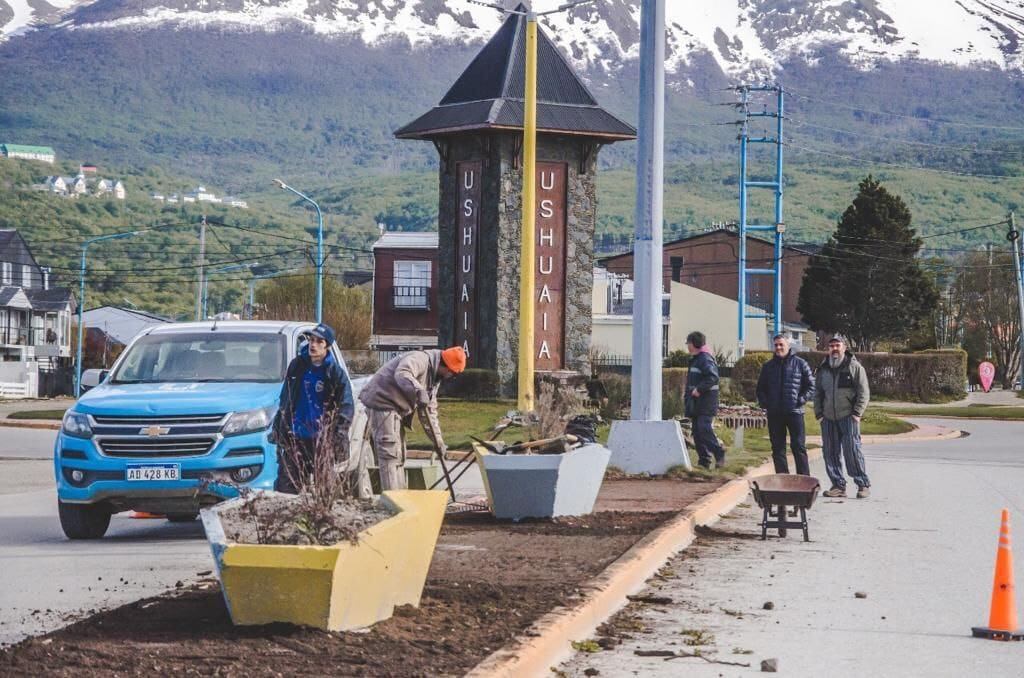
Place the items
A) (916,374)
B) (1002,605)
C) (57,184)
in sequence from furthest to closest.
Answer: (57,184) → (916,374) → (1002,605)

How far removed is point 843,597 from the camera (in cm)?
1159

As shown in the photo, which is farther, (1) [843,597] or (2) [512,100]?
(2) [512,100]

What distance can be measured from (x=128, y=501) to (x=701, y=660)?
675 centimetres

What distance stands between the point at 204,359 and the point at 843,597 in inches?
273

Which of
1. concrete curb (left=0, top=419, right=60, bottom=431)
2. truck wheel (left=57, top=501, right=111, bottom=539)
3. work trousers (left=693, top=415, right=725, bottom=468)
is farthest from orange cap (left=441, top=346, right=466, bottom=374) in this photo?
concrete curb (left=0, top=419, right=60, bottom=431)

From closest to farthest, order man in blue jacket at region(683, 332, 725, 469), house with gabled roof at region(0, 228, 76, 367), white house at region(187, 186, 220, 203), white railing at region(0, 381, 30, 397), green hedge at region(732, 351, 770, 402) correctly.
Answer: man in blue jacket at region(683, 332, 725, 469) → green hedge at region(732, 351, 770, 402) → white railing at region(0, 381, 30, 397) → house with gabled roof at region(0, 228, 76, 367) → white house at region(187, 186, 220, 203)

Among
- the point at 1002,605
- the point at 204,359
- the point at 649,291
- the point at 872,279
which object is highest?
the point at 872,279

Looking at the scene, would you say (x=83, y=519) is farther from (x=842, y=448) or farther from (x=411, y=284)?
(x=411, y=284)

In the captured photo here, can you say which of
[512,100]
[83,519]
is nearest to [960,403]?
[512,100]

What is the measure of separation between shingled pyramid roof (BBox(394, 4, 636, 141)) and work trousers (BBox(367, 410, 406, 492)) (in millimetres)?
33213

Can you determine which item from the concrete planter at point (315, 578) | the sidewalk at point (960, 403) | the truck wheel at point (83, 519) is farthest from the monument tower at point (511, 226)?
the concrete planter at point (315, 578)

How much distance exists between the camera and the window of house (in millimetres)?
74438

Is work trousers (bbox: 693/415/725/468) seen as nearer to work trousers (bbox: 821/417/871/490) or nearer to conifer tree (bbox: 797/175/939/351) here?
work trousers (bbox: 821/417/871/490)

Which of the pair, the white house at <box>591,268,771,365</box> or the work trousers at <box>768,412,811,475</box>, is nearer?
the work trousers at <box>768,412,811,475</box>
